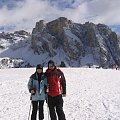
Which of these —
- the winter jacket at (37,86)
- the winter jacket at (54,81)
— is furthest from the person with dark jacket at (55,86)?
the winter jacket at (37,86)

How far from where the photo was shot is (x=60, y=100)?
11.3m

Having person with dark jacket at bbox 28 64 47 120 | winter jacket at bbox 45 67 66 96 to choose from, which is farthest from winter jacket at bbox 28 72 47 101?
winter jacket at bbox 45 67 66 96

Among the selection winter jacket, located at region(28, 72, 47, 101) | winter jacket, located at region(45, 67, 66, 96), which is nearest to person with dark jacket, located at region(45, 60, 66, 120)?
winter jacket, located at region(45, 67, 66, 96)

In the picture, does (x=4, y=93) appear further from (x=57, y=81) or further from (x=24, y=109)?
(x=57, y=81)

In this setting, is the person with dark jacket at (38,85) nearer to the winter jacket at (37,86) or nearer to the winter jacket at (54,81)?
the winter jacket at (37,86)

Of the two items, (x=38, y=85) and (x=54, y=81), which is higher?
(x=54, y=81)

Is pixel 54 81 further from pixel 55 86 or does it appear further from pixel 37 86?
pixel 37 86

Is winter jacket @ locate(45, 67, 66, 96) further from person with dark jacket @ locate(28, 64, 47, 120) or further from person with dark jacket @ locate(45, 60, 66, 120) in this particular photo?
person with dark jacket @ locate(28, 64, 47, 120)

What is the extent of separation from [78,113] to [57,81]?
429 centimetres

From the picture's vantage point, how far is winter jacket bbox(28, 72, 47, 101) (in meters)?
11.2

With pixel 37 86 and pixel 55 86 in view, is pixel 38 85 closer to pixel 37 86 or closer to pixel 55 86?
pixel 37 86

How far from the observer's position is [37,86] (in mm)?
11234

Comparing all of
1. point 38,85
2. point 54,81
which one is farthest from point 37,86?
point 54,81

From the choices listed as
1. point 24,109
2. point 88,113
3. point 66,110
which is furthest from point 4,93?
point 88,113
